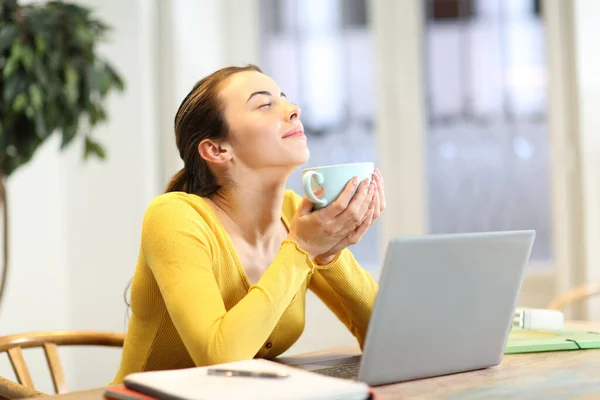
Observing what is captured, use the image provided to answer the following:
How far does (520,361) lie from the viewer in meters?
1.28

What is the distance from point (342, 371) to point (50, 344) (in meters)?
0.67

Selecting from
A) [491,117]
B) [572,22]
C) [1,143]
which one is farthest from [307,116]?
[1,143]

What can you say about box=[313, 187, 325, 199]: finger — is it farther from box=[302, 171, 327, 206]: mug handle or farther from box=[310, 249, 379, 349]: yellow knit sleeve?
box=[310, 249, 379, 349]: yellow knit sleeve

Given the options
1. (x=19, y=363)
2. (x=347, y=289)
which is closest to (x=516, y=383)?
(x=347, y=289)

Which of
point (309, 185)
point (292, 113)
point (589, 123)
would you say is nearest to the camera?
point (309, 185)

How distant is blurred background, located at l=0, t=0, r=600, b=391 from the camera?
3.50 metres

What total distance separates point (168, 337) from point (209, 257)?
0.59ft

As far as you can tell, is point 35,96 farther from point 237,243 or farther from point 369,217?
point 369,217

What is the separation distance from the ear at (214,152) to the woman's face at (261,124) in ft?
0.04

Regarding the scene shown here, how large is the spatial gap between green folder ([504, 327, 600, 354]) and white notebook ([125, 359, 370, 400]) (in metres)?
0.47

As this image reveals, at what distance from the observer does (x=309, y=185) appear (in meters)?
1.23

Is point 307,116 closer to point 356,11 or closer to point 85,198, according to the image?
point 356,11

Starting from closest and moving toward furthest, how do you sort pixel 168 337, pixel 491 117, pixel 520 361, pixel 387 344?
1. pixel 387 344
2. pixel 520 361
3. pixel 168 337
4. pixel 491 117

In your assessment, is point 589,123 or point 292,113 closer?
point 292,113
